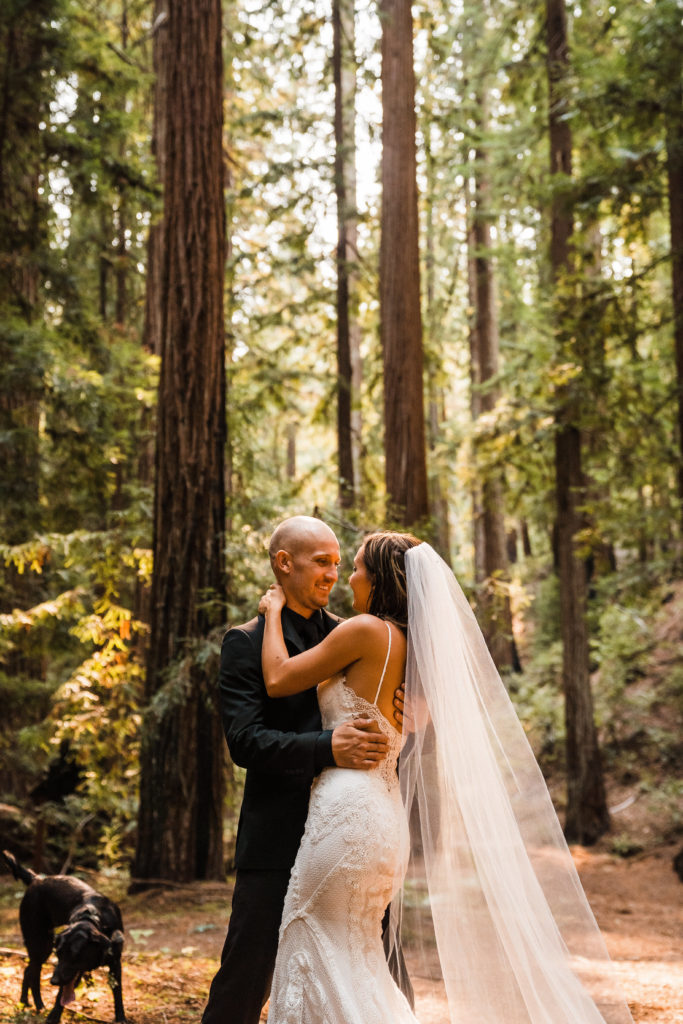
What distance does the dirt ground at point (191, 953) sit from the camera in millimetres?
5125

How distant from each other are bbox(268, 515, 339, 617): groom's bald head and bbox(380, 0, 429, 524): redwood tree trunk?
6.69 m

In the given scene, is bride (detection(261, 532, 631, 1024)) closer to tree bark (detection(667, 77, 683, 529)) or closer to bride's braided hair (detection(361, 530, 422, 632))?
bride's braided hair (detection(361, 530, 422, 632))

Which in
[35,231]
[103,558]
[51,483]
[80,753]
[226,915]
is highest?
[35,231]

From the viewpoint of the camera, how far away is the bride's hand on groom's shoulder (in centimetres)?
368

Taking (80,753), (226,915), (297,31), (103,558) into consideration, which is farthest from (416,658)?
(297,31)

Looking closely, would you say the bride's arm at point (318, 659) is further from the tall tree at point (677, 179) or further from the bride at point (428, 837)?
the tall tree at point (677, 179)

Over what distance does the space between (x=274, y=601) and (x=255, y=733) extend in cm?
56

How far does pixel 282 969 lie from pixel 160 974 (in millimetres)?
3081

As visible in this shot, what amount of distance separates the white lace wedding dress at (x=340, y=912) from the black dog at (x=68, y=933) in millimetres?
1556

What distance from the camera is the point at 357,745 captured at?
3381 mm

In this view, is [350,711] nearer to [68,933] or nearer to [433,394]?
[68,933]

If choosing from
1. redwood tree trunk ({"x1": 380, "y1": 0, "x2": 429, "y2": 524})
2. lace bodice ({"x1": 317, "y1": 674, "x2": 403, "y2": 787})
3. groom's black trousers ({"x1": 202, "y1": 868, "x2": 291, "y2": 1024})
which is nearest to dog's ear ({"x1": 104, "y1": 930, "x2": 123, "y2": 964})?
groom's black trousers ({"x1": 202, "y1": 868, "x2": 291, "y2": 1024})

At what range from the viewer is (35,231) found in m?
11.9

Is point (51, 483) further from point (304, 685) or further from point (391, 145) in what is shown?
point (304, 685)
